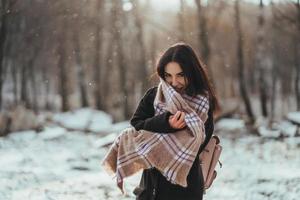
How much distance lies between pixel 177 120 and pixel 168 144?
0.12m

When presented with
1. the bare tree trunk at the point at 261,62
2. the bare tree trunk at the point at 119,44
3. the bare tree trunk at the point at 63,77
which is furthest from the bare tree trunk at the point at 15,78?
the bare tree trunk at the point at 261,62

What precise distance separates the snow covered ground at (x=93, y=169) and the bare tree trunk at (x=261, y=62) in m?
3.61

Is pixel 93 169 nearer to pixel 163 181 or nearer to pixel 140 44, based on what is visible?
pixel 163 181

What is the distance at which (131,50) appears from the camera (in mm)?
18328

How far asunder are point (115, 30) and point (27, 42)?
3027 millimetres

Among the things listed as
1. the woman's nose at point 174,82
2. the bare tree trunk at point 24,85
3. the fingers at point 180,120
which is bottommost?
the bare tree trunk at point 24,85

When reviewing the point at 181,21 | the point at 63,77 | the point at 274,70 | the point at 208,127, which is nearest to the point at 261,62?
the point at 274,70

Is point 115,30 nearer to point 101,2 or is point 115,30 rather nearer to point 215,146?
point 101,2

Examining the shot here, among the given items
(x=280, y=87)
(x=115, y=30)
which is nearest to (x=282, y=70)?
(x=280, y=87)

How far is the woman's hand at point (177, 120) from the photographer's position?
7.41 feet

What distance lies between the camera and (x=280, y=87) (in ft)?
56.0

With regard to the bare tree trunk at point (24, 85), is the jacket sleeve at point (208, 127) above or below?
above

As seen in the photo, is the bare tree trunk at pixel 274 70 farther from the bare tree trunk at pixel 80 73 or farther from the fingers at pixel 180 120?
the fingers at pixel 180 120

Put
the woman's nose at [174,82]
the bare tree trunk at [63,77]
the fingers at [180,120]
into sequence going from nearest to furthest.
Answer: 1. the fingers at [180,120]
2. the woman's nose at [174,82]
3. the bare tree trunk at [63,77]
